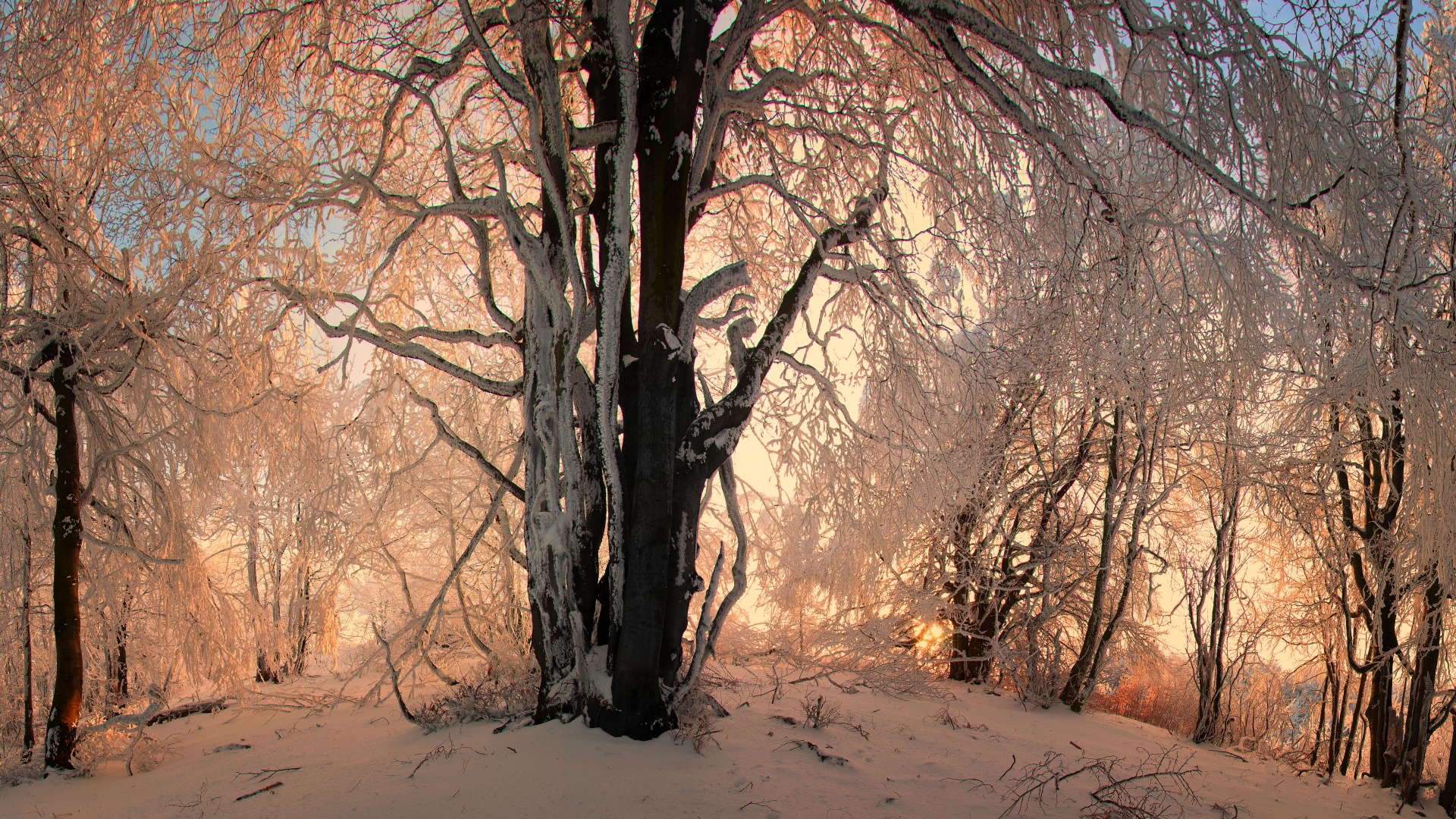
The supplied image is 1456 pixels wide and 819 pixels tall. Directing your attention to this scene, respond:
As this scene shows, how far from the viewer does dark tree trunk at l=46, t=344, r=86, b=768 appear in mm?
5699

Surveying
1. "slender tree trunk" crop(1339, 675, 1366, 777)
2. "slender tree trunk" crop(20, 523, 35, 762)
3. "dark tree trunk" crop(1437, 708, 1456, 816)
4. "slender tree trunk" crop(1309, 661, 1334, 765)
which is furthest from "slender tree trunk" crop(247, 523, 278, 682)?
"dark tree trunk" crop(1437, 708, 1456, 816)

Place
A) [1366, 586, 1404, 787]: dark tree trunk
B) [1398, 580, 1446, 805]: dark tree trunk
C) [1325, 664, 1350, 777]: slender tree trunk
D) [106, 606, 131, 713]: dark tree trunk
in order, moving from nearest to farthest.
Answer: [1398, 580, 1446, 805]: dark tree trunk → [1366, 586, 1404, 787]: dark tree trunk → [1325, 664, 1350, 777]: slender tree trunk → [106, 606, 131, 713]: dark tree trunk

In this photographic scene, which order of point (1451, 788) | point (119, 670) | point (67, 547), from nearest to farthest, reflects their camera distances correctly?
point (1451, 788), point (67, 547), point (119, 670)

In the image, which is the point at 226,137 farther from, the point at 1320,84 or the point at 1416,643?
the point at 1416,643

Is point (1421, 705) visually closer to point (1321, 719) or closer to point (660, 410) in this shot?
point (1321, 719)

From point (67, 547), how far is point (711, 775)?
17.5 feet

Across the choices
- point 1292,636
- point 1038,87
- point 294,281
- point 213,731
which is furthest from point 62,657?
point 1292,636

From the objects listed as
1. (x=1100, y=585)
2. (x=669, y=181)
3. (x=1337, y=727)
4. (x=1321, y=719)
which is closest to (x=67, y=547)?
(x=669, y=181)

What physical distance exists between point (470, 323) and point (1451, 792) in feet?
30.9

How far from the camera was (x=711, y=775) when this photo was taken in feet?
12.8

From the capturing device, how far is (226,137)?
512cm

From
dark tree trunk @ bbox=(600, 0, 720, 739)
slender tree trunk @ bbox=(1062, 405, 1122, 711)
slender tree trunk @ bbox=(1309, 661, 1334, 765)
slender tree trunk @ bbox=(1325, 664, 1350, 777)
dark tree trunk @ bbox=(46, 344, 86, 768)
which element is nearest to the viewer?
dark tree trunk @ bbox=(600, 0, 720, 739)

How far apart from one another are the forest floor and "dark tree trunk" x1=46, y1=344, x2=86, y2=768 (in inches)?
22.8

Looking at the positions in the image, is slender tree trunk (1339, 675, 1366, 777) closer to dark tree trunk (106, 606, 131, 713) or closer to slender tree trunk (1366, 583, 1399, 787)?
slender tree trunk (1366, 583, 1399, 787)
